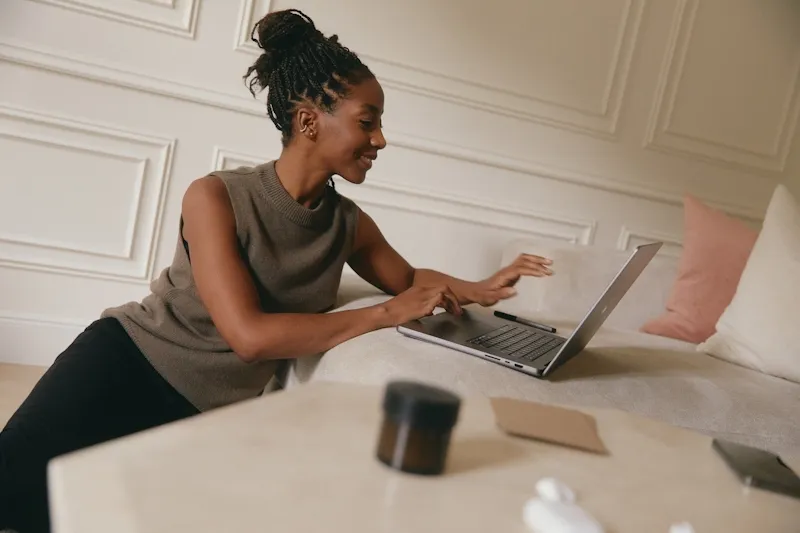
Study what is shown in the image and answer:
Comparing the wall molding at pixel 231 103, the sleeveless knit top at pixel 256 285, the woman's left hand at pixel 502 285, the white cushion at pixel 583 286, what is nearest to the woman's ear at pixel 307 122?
the sleeveless knit top at pixel 256 285

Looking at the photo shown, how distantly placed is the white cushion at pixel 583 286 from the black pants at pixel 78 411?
39.2 inches

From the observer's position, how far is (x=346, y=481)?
63 centimetres

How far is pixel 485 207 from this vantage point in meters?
2.34

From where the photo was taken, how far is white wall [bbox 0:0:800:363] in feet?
6.40

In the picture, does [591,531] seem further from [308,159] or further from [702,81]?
[702,81]

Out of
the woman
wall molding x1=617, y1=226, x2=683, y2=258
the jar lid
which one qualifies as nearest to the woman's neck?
the woman

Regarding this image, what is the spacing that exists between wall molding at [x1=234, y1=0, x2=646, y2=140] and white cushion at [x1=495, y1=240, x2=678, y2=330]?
0.48 metres

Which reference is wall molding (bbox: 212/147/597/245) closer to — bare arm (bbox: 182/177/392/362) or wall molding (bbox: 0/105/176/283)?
wall molding (bbox: 0/105/176/283)

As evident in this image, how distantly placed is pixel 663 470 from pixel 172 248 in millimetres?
1618

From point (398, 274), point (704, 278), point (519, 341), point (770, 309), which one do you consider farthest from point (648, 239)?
point (519, 341)

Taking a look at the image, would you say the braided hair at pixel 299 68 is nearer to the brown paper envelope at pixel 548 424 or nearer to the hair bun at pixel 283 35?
the hair bun at pixel 283 35

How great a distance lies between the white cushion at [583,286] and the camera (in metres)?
2.00

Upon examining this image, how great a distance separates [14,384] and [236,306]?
1.04m

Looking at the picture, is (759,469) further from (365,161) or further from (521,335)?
(365,161)
